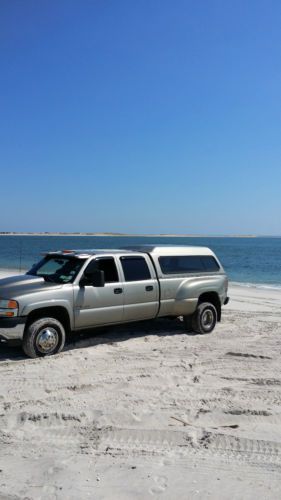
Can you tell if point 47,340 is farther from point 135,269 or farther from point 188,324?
point 188,324

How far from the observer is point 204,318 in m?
9.05

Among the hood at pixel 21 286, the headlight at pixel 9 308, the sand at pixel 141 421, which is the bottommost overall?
the sand at pixel 141 421

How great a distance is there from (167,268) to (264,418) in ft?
13.7

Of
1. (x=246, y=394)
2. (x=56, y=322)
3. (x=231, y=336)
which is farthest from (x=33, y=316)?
(x=231, y=336)

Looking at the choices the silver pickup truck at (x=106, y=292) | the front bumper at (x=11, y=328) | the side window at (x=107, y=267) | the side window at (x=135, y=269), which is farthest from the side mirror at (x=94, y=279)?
the front bumper at (x=11, y=328)

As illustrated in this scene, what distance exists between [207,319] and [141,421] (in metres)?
4.63

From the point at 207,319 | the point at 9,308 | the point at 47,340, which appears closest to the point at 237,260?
the point at 207,319

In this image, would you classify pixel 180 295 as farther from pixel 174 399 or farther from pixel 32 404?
pixel 32 404

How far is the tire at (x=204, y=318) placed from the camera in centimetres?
890

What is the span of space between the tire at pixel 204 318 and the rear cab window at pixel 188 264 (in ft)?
2.51

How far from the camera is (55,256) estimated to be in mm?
8055

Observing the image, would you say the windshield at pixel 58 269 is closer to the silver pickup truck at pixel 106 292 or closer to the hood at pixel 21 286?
the silver pickup truck at pixel 106 292

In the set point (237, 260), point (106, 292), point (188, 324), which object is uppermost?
point (106, 292)

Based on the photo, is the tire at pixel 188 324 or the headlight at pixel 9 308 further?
the tire at pixel 188 324
